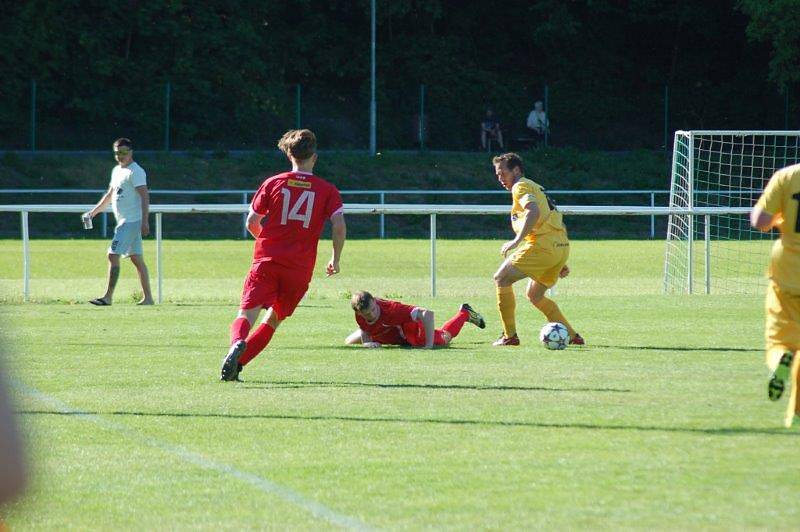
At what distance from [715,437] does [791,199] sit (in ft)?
4.20

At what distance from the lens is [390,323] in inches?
423

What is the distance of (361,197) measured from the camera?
3666cm

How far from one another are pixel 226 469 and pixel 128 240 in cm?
970

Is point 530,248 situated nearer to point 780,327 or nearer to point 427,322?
point 427,322

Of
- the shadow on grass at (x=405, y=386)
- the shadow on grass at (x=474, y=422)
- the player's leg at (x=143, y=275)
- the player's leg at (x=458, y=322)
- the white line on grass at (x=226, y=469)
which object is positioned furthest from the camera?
the player's leg at (x=143, y=275)

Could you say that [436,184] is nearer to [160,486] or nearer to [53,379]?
[53,379]

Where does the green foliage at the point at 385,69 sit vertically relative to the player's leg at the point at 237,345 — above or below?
above

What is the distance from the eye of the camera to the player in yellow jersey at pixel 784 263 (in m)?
6.64

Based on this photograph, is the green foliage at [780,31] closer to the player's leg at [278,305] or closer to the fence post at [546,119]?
the fence post at [546,119]

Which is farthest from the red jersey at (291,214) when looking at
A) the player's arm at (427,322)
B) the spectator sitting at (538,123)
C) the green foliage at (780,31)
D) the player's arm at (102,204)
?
the green foliage at (780,31)

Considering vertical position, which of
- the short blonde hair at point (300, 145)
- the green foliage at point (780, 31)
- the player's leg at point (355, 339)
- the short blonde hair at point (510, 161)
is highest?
the green foliage at point (780, 31)

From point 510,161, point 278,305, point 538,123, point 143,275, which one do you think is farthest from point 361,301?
point 538,123

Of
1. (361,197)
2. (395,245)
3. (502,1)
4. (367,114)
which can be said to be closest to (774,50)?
(502,1)

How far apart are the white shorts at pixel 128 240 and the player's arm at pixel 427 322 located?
5.27 m
